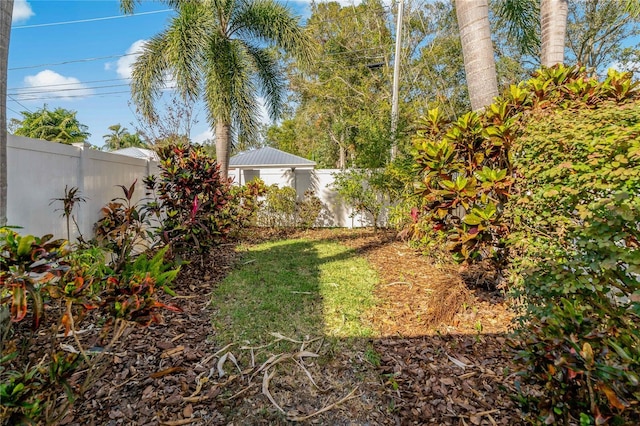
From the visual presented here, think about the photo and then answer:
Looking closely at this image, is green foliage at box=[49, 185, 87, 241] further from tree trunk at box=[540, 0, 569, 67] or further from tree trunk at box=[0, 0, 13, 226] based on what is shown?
tree trunk at box=[540, 0, 569, 67]

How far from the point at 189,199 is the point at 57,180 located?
1530 mm

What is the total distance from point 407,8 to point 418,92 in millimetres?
3933

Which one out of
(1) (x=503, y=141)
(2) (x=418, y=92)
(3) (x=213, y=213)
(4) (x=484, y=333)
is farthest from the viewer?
(2) (x=418, y=92)

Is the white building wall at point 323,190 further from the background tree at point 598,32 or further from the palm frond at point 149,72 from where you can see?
the background tree at point 598,32

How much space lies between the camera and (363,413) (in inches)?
81.4

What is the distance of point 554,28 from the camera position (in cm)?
437

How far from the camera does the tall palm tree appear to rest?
6.73 metres

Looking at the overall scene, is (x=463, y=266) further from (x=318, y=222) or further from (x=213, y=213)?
(x=318, y=222)

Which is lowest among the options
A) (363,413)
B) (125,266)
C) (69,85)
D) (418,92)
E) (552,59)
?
(363,413)

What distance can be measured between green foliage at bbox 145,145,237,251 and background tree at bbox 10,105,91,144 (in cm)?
2117

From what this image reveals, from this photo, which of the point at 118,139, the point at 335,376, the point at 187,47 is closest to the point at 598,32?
the point at 187,47

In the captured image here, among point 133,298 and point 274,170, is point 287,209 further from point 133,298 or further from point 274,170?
point 133,298

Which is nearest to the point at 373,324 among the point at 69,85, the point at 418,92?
the point at 418,92

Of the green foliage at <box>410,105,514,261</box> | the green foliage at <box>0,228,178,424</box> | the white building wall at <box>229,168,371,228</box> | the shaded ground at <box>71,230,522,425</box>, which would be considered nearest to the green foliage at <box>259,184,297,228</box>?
the white building wall at <box>229,168,371,228</box>
